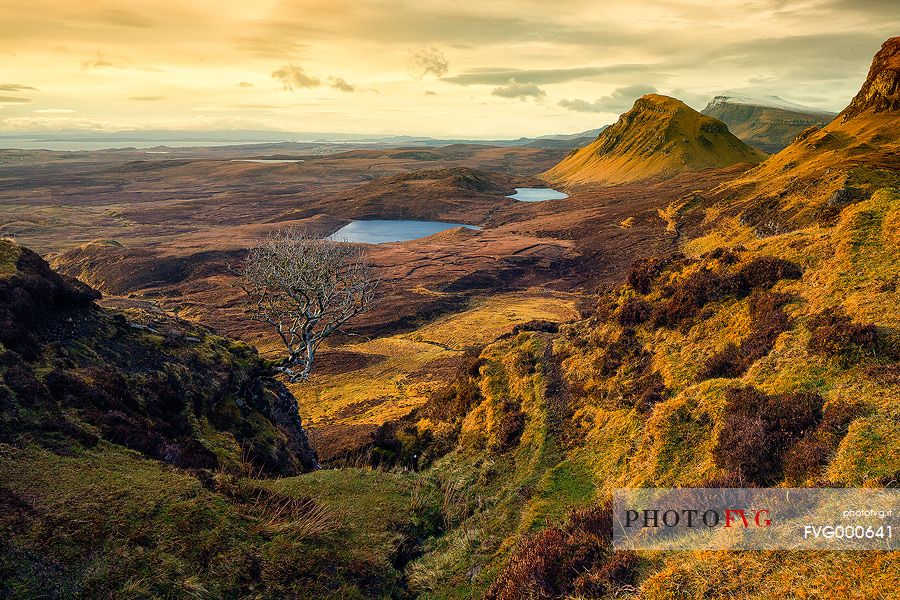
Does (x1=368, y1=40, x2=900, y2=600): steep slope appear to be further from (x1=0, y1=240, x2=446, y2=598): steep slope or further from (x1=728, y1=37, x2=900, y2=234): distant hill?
(x1=728, y1=37, x2=900, y2=234): distant hill

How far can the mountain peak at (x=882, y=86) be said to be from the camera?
316 ft

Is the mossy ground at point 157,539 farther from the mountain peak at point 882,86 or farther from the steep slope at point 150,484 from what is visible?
the mountain peak at point 882,86

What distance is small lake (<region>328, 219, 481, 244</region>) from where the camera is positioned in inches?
5497

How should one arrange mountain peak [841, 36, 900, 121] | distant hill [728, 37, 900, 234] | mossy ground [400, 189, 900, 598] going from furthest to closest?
mountain peak [841, 36, 900, 121] → distant hill [728, 37, 900, 234] → mossy ground [400, 189, 900, 598]

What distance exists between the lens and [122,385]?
54.5 ft

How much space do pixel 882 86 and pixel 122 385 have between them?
461 ft

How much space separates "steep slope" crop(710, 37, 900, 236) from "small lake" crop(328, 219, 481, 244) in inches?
3055

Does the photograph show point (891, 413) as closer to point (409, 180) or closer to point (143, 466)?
point (143, 466)

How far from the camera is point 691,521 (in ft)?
33.1

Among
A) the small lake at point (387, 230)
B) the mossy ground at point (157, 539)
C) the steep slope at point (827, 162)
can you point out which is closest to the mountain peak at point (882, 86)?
the steep slope at point (827, 162)

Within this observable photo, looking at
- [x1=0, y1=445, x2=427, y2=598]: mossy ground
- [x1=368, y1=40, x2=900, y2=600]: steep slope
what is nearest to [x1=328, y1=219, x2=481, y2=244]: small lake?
[x1=368, y1=40, x2=900, y2=600]: steep slope

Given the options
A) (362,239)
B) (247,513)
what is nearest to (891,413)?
(247,513)

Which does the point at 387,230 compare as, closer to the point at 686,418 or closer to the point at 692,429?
the point at 686,418

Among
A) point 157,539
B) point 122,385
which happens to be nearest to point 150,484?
point 157,539
